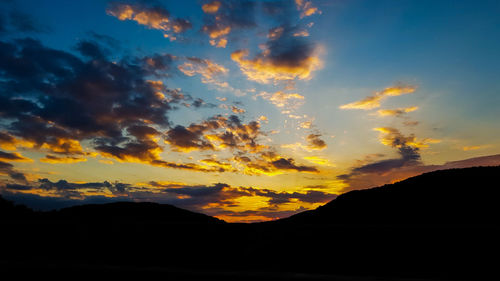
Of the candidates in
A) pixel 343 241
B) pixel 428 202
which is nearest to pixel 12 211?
pixel 343 241

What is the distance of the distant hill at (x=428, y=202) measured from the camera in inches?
1395

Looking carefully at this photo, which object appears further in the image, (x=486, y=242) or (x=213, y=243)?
(x=213, y=243)

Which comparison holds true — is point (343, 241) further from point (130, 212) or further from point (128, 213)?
point (130, 212)

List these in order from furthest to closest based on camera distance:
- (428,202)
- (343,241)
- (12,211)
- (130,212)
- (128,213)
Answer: (130,212), (128,213), (428,202), (343,241), (12,211)

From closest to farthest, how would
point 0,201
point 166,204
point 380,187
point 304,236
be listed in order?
point 0,201, point 304,236, point 380,187, point 166,204

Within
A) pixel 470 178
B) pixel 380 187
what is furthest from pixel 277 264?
pixel 470 178

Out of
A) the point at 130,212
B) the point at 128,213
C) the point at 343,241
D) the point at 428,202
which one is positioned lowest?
the point at 343,241

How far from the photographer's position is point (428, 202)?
128ft

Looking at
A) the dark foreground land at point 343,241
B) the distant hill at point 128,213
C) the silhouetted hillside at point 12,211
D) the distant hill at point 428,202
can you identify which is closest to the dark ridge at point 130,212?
the distant hill at point 128,213

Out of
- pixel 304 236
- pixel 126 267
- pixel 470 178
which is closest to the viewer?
pixel 126 267

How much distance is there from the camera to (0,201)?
27469 millimetres

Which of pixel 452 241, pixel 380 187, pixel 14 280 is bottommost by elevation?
pixel 452 241

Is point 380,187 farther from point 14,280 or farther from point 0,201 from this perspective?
point 14,280

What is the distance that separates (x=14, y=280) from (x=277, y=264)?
1223 inches
